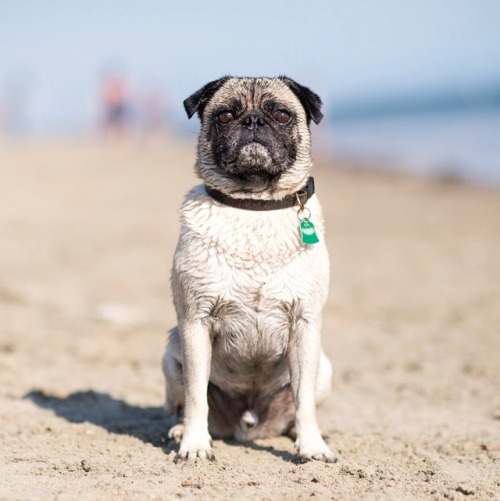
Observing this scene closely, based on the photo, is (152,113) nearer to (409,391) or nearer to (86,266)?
(86,266)

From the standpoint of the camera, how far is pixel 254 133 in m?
4.21

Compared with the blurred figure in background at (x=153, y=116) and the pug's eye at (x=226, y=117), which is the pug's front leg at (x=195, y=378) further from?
the blurred figure in background at (x=153, y=116)

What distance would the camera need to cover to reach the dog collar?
4250 millimetres

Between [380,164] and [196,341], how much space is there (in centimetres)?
1956

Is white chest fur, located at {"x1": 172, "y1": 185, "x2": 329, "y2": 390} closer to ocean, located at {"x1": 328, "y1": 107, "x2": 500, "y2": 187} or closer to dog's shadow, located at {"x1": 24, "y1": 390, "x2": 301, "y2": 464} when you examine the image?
dog's shadow, located at {"x1": 24, "y1": 390, "x2": 301, "y2": 464}

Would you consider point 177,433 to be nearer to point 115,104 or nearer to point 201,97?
point 201,97

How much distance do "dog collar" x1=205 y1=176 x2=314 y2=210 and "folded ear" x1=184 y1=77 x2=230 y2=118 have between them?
451 mm

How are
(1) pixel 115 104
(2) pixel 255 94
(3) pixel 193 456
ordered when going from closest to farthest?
(3) pixel 193 456 → (2) pixel 255 94 → (1) pixel 115 104

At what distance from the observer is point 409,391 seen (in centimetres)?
602

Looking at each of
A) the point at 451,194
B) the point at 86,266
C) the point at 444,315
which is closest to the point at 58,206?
the point at 86,266

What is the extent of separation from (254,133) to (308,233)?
57 cm

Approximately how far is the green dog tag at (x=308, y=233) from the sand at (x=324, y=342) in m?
1.07

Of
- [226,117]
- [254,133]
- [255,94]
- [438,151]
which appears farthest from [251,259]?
[438,151]

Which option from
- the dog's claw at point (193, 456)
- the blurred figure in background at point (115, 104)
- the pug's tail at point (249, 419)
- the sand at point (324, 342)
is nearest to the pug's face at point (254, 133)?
the pug's tail at point (249, 419)
